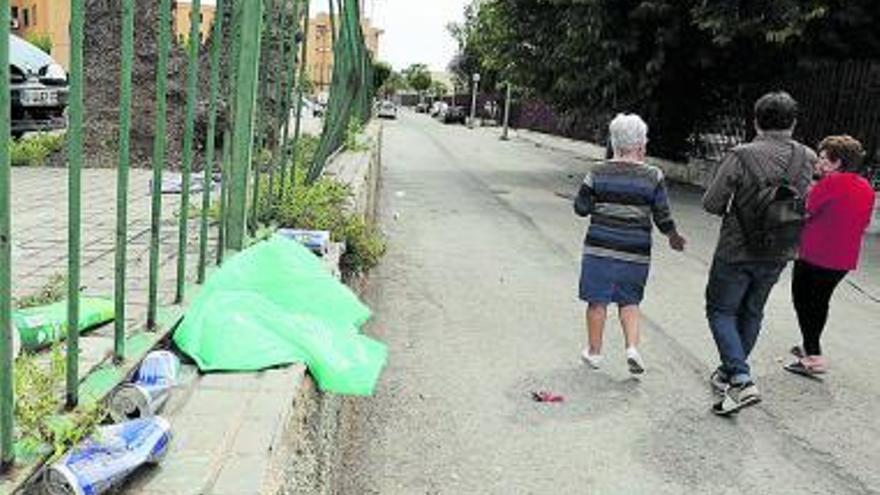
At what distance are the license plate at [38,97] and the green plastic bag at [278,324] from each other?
762 centimetres

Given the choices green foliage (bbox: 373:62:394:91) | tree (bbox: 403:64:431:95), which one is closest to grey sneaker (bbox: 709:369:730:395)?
green foliage (bbox: 373:62:394:91)

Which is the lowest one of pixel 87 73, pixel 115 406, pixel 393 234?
pixel 393 234

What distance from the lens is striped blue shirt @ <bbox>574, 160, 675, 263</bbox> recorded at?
5324 mm

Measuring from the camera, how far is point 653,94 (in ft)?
60.3

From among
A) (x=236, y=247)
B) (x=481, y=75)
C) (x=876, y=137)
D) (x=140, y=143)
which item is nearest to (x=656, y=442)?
(x=236, y=247)

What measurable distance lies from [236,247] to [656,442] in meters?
2.32

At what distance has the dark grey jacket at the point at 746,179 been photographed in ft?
16.2

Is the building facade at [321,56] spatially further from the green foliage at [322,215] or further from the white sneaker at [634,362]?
the white sneaker at [634,362]

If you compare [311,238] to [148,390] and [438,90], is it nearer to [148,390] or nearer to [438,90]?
[148,390]

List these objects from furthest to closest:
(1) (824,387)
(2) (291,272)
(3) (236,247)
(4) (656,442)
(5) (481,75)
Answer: (5) (481,75)
(1) (824,387)
(3) (236,247)
(4) (656,442)
(2) (291,272)

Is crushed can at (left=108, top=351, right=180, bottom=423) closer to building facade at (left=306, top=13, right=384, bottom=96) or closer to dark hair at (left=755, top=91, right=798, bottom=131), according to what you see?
dark hair at (left=755, top=91, right=798, bottom=131)

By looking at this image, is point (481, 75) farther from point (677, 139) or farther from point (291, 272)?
point (291, 272)

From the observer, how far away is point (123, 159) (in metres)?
2.65

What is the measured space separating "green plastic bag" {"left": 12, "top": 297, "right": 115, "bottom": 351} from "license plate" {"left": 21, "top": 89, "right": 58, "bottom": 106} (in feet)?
26.3
